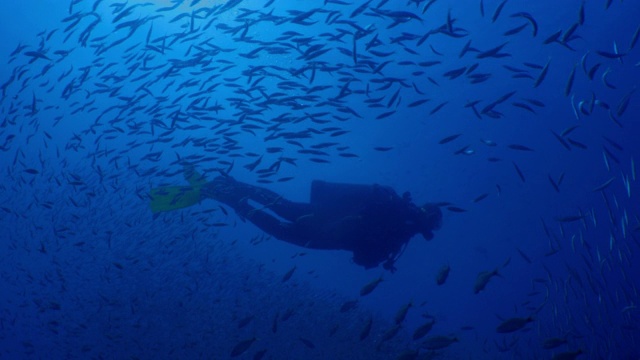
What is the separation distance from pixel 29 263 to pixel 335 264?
146 feet

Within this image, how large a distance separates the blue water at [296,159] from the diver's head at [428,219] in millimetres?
1282

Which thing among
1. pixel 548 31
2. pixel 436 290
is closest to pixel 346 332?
pixel 548 31

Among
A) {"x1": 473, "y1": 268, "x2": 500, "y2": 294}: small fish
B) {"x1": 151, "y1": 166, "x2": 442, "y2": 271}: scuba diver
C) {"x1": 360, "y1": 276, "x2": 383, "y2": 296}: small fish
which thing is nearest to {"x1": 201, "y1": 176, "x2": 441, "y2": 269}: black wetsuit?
{"x1": 151, "y1": 166, "x2": 442, "y2": 271}: scuba diver

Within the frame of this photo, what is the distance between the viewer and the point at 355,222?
24.8ft

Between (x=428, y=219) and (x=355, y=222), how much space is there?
4.26 feet

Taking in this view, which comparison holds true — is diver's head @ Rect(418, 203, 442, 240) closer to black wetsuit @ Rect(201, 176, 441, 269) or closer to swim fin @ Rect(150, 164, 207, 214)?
black wetsuit @ Rect(201, 176, 441, 269)

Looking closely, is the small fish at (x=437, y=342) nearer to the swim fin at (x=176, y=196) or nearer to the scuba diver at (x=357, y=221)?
the scuba diver at (x=357, y=221)

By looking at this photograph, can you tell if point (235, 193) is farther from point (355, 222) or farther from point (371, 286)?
point (371, 286)

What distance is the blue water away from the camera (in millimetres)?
9039

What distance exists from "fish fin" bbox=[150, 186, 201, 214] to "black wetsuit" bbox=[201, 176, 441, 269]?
1.67 metres

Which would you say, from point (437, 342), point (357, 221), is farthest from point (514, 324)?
point (357, 221)

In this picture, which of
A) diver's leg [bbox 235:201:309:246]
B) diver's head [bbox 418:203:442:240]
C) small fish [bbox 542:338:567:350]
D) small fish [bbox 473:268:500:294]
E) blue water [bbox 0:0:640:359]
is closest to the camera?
small fish [bbox 473:268:500:294]

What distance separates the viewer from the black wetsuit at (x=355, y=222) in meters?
7.54

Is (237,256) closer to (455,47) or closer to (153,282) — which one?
(153,282)
